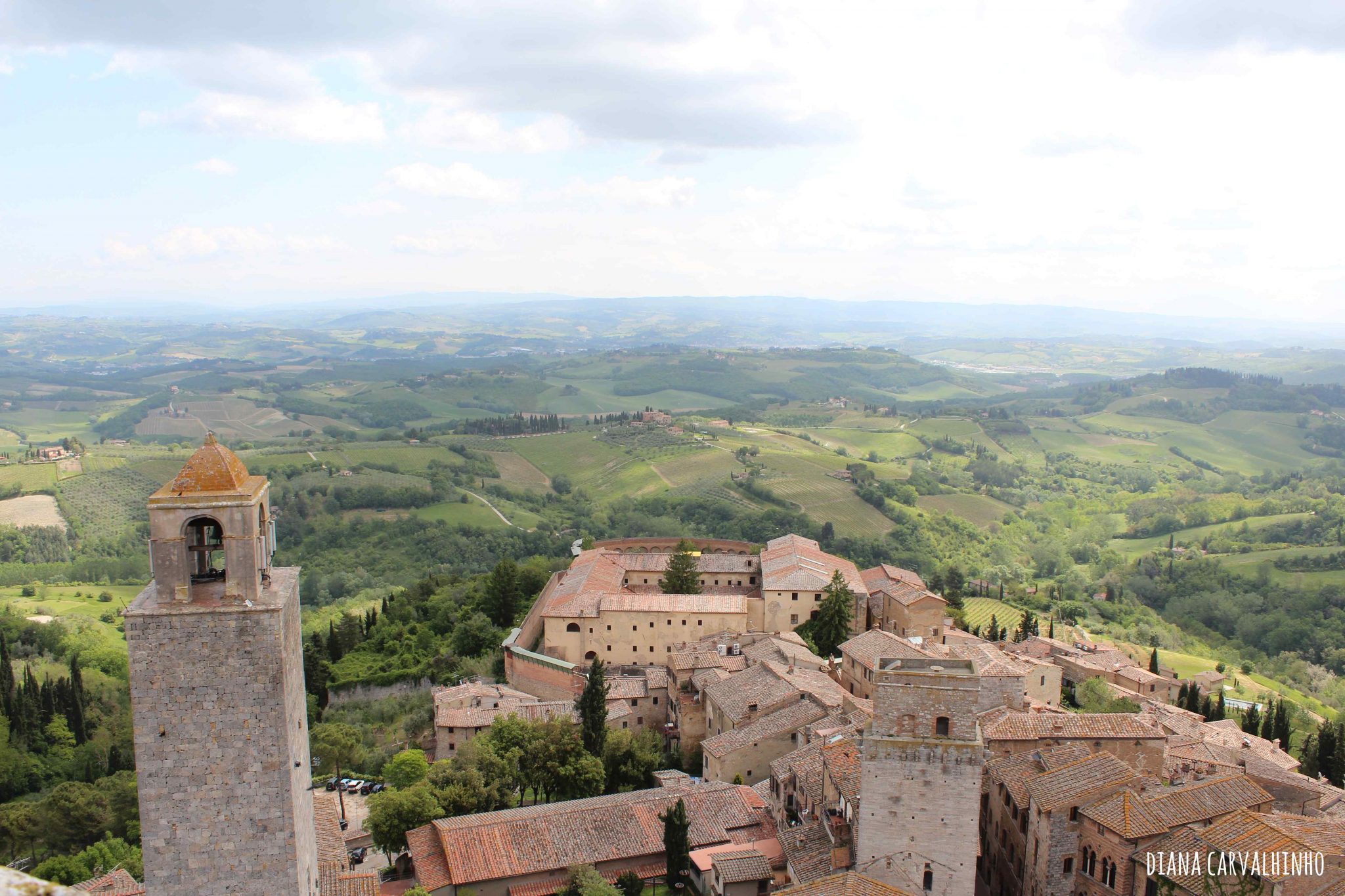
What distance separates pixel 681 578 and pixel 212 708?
4210 cm

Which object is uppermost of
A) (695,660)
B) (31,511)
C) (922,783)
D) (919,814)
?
(922,783)

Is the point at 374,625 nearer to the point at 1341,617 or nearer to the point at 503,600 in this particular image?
the point at 503,600

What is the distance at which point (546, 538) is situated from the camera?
4375 inches

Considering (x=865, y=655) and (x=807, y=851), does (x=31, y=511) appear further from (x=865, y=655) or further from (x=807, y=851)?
(x=807, y=851)

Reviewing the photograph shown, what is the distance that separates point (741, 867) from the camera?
3052 cm

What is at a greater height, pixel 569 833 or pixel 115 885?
pixel 569 833

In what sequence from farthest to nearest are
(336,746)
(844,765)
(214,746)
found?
(336,746) < (844,765) < (214,746)

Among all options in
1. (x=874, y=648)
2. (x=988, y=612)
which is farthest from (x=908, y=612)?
(x=988, y=612)

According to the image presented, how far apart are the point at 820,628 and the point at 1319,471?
168 metres

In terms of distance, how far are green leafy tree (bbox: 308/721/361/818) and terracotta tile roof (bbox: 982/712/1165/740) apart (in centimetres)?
2740

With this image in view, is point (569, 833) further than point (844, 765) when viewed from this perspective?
Yes

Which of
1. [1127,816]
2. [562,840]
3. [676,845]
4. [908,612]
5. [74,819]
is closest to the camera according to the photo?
[1127,816]

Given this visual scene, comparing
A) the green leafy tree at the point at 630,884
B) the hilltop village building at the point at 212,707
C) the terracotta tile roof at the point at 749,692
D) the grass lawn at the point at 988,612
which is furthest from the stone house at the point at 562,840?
the grass lawn at the point at 988,612

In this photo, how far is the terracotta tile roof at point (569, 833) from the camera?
3216 centimetres
